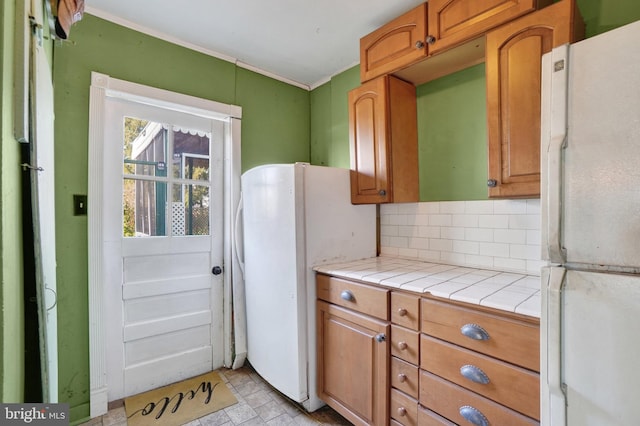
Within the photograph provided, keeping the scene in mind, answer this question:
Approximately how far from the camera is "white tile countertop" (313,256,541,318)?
109cm

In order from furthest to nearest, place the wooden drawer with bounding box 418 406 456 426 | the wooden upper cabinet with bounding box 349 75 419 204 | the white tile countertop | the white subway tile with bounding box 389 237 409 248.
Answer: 1. the white subway tile with bounding box 389 237 409 248
2. the wooden upper cabinet with bounding box 349 75 419 204
3. the wooden drawer with bounding box 418 406 456 426
4. the white tile countertop

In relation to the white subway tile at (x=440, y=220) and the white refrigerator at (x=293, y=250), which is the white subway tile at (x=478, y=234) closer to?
the white subway tile at (x=440, y=220)

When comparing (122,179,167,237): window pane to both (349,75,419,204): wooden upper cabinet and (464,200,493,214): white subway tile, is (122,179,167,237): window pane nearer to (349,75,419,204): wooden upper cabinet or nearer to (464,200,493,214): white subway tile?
(349,75,419,204): wooden upper cabinet

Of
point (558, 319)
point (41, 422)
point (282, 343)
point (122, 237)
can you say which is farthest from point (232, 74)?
point (558, 319)

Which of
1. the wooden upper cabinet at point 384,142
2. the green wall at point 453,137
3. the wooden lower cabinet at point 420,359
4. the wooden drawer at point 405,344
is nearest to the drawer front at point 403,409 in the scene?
the wooden lower cabinet at point 420,359

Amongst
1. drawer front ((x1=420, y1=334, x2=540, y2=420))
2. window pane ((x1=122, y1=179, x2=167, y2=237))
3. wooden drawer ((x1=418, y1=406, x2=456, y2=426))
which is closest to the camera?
drawer front ((x1=420, y1=334, x2=540, y2=420))

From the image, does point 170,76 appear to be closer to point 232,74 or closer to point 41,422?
point 232,74

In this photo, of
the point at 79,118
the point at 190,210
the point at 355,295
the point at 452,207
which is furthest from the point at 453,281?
the point at 79,118

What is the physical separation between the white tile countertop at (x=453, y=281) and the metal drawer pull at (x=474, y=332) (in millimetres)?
95

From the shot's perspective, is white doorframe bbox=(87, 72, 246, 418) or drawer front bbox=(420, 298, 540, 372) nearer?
drawer front bbox=(420, 298, 540, 372)

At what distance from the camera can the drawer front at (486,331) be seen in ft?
3.24

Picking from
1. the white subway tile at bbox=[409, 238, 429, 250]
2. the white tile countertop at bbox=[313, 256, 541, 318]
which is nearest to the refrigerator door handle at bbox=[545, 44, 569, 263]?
the white tile countertop at bbox=[313, 256, 541, 318]

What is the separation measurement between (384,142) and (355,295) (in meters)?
0.94

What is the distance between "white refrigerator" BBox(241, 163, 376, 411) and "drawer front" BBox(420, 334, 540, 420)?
76cm
